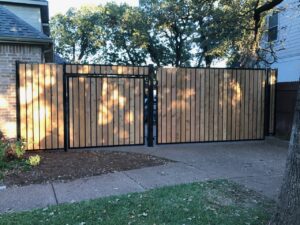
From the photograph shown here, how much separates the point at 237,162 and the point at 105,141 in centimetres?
351

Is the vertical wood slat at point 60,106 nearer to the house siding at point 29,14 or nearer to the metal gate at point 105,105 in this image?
the metal gate at point 105,105

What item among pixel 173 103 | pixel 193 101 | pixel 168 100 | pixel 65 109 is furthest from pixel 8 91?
pixel 193 101

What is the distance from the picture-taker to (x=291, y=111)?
1079cm

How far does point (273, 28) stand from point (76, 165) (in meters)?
13.2

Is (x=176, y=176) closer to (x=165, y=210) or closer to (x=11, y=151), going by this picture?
(x=165, y=210)

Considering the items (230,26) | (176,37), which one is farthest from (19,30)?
(176,37)

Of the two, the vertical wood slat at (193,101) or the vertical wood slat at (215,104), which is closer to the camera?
the vertical wood slat at (193,101)

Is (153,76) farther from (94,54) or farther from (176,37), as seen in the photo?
(94,54)

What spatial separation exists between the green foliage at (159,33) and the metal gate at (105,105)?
3980 millimetres

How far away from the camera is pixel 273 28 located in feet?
56.7

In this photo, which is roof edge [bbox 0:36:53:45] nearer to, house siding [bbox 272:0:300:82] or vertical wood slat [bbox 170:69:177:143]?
vertical wood slat [bbox 170:69:177:143]

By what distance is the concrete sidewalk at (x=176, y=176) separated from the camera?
220 inches

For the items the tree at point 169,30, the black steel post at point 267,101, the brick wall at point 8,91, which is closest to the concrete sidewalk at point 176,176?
the black steel post at point 267,101

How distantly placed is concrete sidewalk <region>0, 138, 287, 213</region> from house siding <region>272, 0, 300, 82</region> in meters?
7.04
